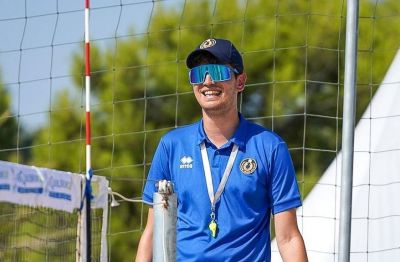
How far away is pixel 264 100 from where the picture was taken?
98.4 feet

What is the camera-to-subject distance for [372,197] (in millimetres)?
8438

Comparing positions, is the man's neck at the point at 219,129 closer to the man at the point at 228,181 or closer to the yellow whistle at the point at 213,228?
the man at the point at 228,181

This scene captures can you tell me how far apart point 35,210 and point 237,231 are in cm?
85

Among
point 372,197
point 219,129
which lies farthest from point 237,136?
point 372,197

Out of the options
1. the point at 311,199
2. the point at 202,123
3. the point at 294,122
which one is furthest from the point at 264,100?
the point at 202,123

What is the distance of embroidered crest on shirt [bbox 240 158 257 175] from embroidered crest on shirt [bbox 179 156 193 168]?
228 millimetres

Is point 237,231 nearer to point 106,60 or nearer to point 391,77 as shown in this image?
point 391,77

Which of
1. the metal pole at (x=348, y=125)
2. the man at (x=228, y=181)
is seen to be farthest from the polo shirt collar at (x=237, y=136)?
the metal pole at (x=348, y=125)

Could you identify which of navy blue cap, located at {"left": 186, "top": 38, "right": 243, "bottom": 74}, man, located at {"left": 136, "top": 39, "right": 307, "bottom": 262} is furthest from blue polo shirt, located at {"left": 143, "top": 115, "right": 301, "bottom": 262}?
navy blue cap, located at {"left": 186, "top": 38, "right": 243, "bottom": 74}

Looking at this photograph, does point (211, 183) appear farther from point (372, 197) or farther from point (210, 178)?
point (372, 197)

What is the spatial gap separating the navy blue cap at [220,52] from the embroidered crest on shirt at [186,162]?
389 mm

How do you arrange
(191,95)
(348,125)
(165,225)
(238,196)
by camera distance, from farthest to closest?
(191,95) < (348,125) < (238,196) < (165,225)

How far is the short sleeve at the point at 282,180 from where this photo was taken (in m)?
6.08

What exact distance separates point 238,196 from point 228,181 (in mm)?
76
